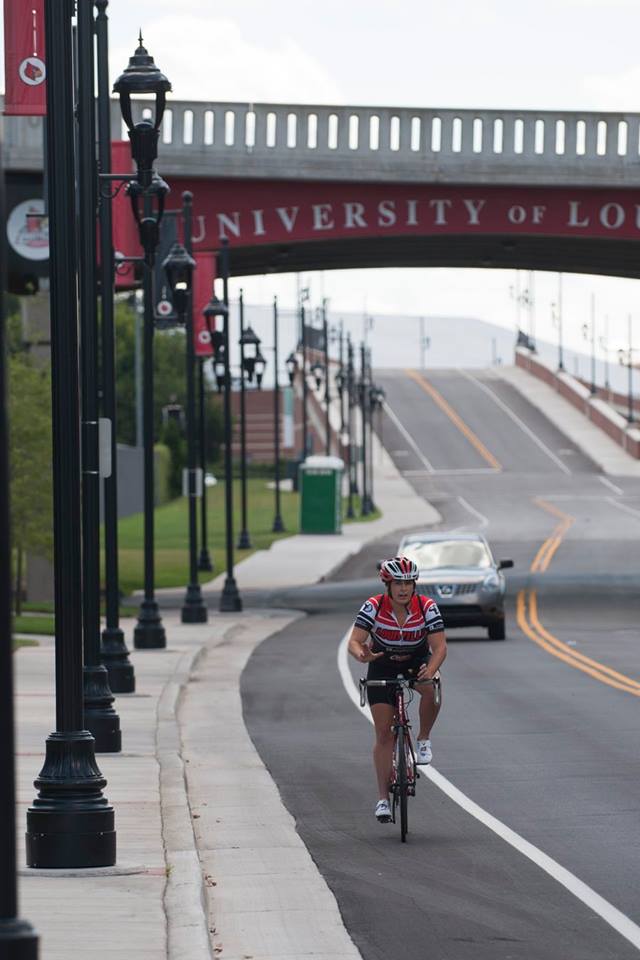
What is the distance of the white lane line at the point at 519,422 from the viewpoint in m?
106

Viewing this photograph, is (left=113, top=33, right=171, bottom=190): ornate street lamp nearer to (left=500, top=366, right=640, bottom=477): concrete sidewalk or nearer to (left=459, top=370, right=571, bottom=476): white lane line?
(left=500, top=366, right=640, bottom=477): concrete sidewalk

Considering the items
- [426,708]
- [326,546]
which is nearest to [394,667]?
[426,708]

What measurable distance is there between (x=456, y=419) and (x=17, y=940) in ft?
376

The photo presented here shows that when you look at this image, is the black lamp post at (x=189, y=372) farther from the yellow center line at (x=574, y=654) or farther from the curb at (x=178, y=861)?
the curb at (x=178, y=861)

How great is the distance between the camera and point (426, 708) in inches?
577

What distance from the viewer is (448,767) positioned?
18.1 meters

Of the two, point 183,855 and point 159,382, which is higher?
point 183,855

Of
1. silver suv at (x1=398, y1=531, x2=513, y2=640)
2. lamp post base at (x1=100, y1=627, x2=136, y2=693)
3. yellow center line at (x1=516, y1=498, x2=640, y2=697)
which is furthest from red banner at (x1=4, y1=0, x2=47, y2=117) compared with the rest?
silver suv at (x1=398, y1=531, x2=513, y2=640)

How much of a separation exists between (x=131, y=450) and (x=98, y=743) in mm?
74084

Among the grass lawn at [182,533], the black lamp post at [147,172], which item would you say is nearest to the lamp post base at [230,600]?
the grass lawn at [182,533]

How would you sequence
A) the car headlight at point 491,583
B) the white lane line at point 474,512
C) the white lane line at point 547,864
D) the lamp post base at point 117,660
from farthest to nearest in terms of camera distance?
the white lane line at point 474,512 → the car headlight at point 491,583 → the lamp post base at point 117,660 → the white lane line at point 547,864

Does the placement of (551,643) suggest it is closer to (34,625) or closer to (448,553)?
(448,553)

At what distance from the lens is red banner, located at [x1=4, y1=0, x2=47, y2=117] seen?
16.0 metres

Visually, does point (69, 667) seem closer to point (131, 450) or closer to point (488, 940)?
point (488, 940)
